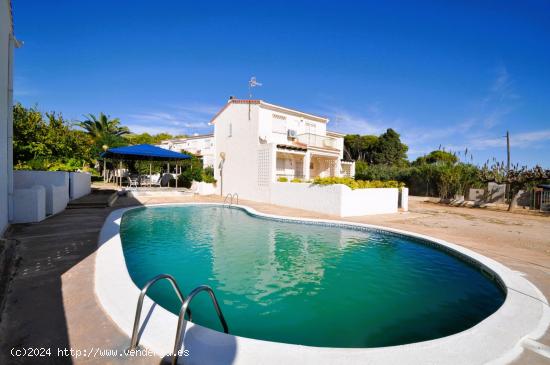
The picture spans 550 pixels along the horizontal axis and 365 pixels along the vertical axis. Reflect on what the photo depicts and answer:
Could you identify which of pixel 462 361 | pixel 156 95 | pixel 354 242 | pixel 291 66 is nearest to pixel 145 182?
pixel 156 95

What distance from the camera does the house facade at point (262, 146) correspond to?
19719mm

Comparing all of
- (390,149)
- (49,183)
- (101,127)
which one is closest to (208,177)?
(49,183)

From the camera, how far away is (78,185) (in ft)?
52.2

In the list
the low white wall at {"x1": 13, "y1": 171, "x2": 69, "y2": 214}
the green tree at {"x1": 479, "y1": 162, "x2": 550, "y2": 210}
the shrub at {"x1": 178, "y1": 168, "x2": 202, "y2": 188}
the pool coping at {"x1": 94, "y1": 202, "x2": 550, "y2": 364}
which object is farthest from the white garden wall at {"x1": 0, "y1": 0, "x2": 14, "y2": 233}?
the green tree at {"x1": 479, "y1": 162, "x2": 550, "y2": 210}

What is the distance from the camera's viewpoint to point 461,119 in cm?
3081

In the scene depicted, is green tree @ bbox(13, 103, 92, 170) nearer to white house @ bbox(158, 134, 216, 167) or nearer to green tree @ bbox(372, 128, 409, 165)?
white house @ bbox(158, 134, 216, 167)

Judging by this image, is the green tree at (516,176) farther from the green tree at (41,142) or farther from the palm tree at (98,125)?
the palm tree at (98,125)

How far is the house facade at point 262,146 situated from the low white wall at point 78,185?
31.5 feet

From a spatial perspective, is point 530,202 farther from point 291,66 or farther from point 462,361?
point 462,361

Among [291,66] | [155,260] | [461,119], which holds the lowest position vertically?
[155,260]

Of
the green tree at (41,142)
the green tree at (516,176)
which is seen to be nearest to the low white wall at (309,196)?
the green tree at (41,142)

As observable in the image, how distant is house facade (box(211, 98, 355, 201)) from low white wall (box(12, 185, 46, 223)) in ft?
40.2

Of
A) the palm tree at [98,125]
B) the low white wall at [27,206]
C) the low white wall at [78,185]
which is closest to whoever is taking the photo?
the low white wall at [27,206]

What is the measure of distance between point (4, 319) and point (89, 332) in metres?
1.20
